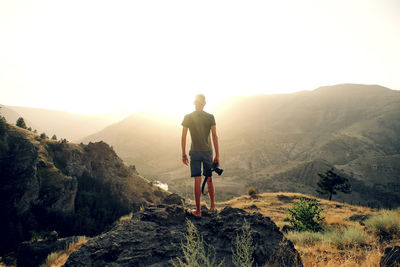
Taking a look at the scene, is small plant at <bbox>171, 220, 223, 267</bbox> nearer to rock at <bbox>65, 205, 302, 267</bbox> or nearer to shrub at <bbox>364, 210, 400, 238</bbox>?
rock at <bbox>65, 205, 302, 267</bbox>

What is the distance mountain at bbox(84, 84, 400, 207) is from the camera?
69.8 m

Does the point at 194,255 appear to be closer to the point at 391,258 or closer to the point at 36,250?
the point at 391,258

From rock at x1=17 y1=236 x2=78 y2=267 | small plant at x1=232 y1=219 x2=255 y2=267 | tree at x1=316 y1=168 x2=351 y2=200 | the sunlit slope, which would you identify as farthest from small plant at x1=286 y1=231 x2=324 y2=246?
the sunlit slope

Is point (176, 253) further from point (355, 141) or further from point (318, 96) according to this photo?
point (318, 96)

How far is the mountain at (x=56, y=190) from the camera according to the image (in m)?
9.98

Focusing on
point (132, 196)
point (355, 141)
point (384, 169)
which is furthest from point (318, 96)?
point (132, 196)

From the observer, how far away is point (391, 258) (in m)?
3.34

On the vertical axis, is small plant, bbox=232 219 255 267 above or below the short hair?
below

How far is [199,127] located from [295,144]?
117m

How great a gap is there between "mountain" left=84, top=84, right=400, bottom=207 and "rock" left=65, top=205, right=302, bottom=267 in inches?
2153

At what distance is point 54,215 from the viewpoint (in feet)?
35.6

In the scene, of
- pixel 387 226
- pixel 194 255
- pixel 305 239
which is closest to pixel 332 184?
pixel 387 226

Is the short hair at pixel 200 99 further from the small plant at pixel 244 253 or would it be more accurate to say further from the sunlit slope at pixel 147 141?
the sunlit slope at pixel 147 141

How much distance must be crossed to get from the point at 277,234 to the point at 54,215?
11347 millimetres
